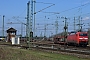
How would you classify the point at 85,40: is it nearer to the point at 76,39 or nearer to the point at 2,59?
the point at 76,39

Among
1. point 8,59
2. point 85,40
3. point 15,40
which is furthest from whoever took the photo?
point 15,40

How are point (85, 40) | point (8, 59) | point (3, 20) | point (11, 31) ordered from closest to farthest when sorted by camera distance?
point (8, 59) → point (85, 40) → point (11, 31) → point (3, 20)

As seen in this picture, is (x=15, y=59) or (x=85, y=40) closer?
(x=15, y=59)

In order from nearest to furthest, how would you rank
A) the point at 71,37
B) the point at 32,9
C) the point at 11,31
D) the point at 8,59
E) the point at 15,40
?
the point at 8,59 → the point at 32,9 → the point at 71,37 → the point at 15,40 → the point at 11,31

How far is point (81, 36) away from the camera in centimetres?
5500

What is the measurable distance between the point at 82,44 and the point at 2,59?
41052 mm

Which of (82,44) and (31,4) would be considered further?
(82,44)

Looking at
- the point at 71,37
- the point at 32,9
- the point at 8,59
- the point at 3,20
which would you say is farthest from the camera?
the point at 3,20

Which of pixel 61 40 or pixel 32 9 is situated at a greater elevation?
pixel 32 9

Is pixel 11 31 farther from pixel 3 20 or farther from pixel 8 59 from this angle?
pixel 8 59

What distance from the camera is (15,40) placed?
2712 inches

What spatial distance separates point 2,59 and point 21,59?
1204 mm

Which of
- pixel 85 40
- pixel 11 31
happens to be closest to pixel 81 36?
pixel 85 40

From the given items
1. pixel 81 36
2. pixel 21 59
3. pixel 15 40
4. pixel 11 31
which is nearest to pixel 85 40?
pixel 81 36
